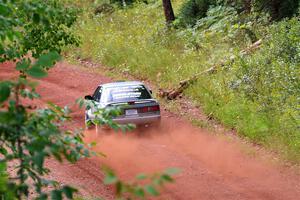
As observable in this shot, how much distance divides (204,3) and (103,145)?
13404mm

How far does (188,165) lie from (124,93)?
293 centimetres

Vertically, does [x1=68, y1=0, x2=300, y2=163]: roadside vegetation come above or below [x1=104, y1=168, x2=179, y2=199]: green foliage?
above

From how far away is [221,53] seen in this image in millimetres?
20453

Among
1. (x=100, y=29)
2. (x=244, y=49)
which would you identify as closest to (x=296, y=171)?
(x=244, y=49)

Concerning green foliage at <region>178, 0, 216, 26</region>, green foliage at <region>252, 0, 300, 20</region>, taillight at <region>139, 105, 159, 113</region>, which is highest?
green foliage at <region>178, 0, 216, 26</region>

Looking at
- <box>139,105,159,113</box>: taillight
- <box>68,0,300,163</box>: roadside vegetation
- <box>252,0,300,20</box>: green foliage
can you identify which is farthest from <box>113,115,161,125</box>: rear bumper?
<box>252,0,300,20</box>: green foliage

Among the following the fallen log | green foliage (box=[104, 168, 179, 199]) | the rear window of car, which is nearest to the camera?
green foliage (box=[104, 168, 179, 199])

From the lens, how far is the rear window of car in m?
14.5

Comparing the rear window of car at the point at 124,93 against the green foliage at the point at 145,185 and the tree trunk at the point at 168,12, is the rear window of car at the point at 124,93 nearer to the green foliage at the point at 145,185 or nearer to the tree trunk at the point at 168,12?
the tree trunk at the point at 168,12

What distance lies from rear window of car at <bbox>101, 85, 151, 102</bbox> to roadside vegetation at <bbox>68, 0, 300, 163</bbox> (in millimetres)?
2755

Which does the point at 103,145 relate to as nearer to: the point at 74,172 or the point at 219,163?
the point at 74,172

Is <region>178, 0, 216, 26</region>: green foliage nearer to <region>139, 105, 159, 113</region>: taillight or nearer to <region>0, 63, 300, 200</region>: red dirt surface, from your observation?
<region>0, 63, 300, 200</region>: red dirt surface

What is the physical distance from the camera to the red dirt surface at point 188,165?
11.1m

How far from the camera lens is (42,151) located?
107 inches
